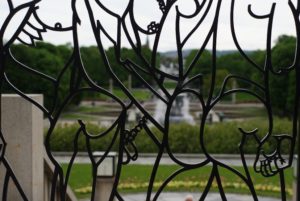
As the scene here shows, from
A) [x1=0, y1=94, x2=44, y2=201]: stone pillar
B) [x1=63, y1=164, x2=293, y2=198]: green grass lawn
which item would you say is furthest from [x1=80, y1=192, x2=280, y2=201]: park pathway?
[x1=0, y1=94, x2=44, y2=201]: stone pillar

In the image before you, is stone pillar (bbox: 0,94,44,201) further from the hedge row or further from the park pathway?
the hedge row

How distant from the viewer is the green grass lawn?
969 centimetres

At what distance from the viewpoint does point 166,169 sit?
1158 centimetres

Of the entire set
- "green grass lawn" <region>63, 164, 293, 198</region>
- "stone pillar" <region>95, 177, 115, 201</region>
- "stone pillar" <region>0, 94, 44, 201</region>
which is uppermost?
"stone pillar" <region>0, 94, 44, 201</region>

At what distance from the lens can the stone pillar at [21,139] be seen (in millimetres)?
2729

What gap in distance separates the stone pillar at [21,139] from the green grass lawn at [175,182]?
668 cm

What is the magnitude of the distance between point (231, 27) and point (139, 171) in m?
9.26

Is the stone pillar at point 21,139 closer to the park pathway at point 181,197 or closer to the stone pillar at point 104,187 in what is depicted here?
the stone pillar at point 104,187

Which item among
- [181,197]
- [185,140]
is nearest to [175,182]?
[181,197]

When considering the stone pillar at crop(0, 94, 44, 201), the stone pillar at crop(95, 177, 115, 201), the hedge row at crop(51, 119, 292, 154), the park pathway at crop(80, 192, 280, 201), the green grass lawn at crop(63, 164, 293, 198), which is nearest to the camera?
the stone pillar at crop(0, 94, 44, 201)

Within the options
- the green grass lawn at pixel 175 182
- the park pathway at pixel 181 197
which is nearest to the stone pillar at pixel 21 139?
the park pathway at pixel 181 197

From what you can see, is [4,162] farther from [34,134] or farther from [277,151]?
[277,151]

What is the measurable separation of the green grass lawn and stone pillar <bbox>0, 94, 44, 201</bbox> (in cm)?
668

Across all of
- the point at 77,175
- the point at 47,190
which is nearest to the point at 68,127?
the point at 77,175
